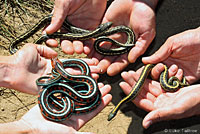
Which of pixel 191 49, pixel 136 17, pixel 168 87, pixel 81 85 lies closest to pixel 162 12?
pixel 136 17

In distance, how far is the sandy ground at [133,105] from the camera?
20.5ft

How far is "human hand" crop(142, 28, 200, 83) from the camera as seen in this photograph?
5.51 meters

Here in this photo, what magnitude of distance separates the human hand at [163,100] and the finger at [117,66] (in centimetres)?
54

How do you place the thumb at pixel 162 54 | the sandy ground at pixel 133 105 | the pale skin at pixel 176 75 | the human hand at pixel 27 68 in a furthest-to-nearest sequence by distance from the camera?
the sandy ground at pixel 133 105 < the thumb at pixel 162 54 < the human hand at pixel 27 68 < the pale skin at pixel 176 75

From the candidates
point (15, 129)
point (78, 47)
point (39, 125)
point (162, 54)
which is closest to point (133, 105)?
point (162, 54)

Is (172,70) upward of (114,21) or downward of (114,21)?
downward

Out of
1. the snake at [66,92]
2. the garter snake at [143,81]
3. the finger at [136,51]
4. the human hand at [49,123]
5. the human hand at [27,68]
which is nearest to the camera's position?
the human hand at [49,123]

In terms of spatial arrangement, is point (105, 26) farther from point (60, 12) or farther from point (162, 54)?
point (162, 54)

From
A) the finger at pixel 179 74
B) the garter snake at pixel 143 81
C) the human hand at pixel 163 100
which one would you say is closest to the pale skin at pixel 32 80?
the garter snake at pixel 143 81

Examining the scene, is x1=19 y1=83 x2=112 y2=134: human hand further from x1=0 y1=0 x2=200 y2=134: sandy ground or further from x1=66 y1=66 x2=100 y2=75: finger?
x1=0 y1=0 x2=200 y2=134: sandy ground

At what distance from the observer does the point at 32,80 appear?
512 centimetres

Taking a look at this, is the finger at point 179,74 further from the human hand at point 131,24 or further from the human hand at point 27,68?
the human hand at point 27,68

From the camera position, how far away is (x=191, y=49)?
5.59 meters

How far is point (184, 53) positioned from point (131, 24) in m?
1.74
